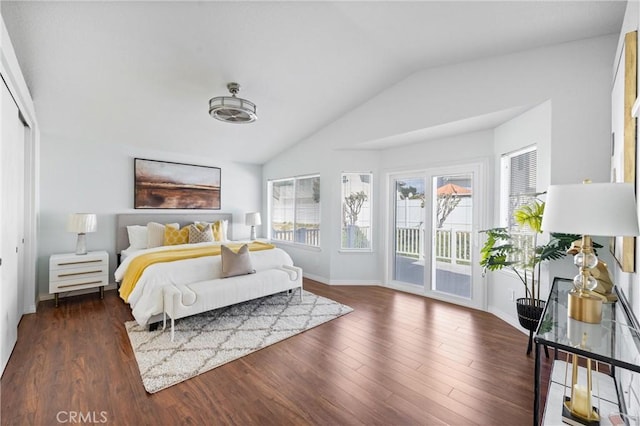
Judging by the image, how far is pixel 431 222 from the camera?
422 centimetres

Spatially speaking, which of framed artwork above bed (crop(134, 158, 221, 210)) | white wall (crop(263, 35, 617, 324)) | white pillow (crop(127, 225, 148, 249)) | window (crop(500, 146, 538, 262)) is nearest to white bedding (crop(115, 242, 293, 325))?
white pillow (crop(127, 225, 148, 249))

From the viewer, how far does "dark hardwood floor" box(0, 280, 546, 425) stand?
1.78 m

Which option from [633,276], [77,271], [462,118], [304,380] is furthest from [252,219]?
[633,276]

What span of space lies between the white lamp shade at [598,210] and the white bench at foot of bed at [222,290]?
2.96 meters

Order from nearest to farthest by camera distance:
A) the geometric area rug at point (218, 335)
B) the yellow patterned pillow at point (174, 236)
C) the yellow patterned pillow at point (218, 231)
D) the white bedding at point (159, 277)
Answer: the geometric area rug at point (218, 335)
the white bedding at point (159, 277)
the yellow patterned pillow at point (174, 236)
the yellow patterned pillow at point (218, 231)

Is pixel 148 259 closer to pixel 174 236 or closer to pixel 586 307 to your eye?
pixel 174 236

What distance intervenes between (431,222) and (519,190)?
1.24 meters

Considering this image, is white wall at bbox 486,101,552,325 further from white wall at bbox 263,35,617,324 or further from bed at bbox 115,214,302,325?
bed at bbox 115,214,302,325

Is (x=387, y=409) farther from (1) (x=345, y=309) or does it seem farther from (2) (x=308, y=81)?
(2) (x=308, y=81)

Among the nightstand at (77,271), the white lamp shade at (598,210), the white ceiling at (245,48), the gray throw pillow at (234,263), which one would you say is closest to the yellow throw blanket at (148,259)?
the gray throw pillow at (234,263)

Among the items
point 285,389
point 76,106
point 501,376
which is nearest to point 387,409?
point 285,389

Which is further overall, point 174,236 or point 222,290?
point 174,236

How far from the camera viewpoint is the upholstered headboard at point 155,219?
4.43 metres

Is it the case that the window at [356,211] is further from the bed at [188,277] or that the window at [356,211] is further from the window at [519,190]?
the window at [519,190]
